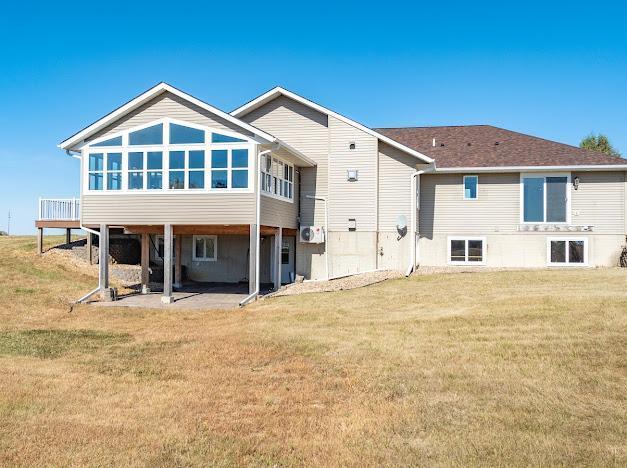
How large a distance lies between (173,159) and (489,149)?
13.9m

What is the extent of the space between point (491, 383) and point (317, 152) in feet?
51.2

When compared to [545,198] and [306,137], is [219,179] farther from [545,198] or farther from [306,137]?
[545,198]

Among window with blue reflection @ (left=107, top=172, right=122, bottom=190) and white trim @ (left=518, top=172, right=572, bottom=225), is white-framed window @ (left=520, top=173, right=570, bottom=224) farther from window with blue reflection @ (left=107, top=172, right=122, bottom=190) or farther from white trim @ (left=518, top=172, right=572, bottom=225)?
window with blue reflection @ (left=107, top=172, right=122, bottom=190)

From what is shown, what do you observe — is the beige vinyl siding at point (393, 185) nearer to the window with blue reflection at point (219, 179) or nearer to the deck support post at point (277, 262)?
the deck support post at point (277, 262)

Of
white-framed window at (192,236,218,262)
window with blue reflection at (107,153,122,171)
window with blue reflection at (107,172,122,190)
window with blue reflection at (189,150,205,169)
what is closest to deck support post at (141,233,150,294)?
window with blue reflection at (107,172,122,190)

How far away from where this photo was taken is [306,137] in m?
22.7

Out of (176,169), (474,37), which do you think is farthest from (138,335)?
(474,37)

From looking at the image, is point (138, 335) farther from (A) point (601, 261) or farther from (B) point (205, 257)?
(A) point (601, 261)

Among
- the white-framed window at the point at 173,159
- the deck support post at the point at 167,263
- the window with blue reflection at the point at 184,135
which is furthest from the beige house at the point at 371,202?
the deck support post at the point at 167,263

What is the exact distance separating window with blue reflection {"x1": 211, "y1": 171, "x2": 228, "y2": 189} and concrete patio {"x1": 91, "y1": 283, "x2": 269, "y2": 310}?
395 cm

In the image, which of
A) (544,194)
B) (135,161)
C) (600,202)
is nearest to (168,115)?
(135,161)

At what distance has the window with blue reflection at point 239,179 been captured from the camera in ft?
57.7

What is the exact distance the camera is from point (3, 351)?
10836mm

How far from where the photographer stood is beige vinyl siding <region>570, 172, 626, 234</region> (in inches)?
844
